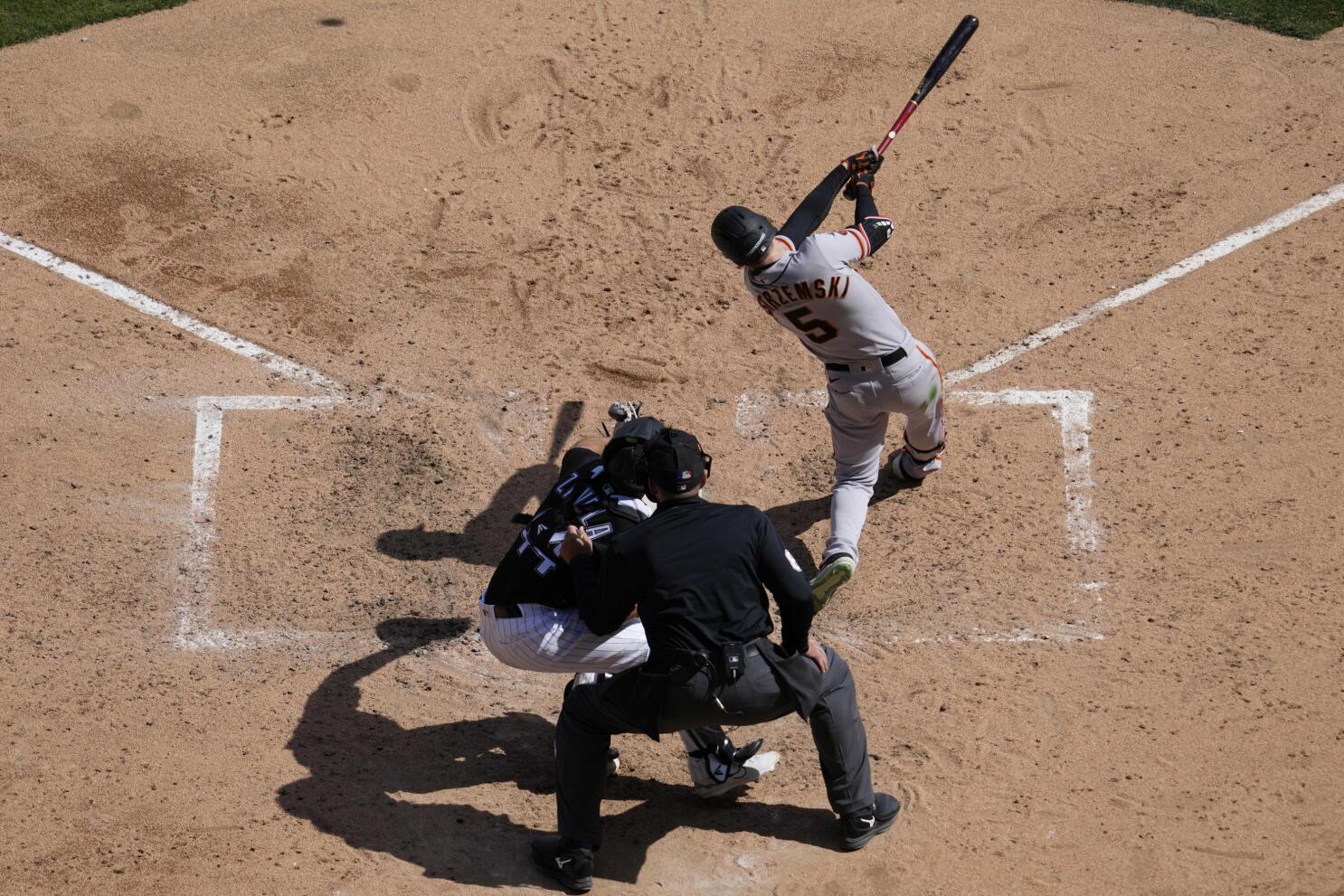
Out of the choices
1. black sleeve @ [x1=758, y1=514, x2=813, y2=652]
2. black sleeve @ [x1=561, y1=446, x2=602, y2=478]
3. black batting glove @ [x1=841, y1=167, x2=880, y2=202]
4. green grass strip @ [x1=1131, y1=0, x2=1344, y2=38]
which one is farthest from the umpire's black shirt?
green grass strip @ [x1=1131, y1=0, x2=1344, y2=38]

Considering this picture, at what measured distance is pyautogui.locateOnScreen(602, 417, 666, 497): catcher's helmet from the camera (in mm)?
5801

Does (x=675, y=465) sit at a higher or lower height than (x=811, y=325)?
higher

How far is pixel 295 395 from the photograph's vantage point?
8234 mm

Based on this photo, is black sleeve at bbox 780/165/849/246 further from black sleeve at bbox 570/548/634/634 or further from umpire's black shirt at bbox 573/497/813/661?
black sleeve at bbox 570/548/634/634

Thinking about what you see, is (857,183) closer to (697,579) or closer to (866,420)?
(866,420)

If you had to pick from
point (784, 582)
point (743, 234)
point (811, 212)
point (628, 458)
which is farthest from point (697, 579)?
point (811, 212)

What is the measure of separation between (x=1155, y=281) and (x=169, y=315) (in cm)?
597

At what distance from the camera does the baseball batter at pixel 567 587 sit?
235 inches

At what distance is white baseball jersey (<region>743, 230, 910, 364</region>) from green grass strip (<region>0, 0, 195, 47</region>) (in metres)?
6.22

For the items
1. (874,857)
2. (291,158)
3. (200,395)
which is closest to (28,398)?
(200,395)

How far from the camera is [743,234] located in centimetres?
668

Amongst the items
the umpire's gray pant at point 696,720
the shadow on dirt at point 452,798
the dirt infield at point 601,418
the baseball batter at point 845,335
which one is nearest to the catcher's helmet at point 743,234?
the baseball batter at point 845,335

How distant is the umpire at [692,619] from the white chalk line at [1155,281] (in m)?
3.18

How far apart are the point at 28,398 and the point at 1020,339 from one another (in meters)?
5.71
